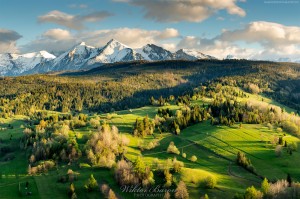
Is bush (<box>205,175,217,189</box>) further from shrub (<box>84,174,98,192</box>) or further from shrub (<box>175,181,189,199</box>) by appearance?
shrub (<box>84,174,98,192</box>)

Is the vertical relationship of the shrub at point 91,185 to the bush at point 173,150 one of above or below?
below

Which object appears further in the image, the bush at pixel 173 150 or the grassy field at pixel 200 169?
the bush at pixel 173 150

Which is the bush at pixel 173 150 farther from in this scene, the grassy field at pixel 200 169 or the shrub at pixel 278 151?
the shrub at pixel 278 151

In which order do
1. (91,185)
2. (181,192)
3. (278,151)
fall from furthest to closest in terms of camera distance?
(278,151) < (91,185) < (181,192)

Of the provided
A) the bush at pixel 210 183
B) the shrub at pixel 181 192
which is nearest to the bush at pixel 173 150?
the bush at pixel 210 183

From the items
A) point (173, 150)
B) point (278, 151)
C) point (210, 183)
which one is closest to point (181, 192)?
point (210, 183)

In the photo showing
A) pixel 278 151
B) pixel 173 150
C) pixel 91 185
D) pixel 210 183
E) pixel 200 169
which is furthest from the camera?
pixel 173 150

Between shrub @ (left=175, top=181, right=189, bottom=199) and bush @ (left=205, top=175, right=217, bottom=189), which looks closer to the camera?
shrub @ (left=175, top=181, right=189, bottom=199)

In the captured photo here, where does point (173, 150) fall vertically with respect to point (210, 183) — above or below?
above

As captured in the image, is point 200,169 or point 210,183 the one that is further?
point 200,169

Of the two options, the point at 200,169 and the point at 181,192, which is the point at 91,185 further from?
the point at 200,169

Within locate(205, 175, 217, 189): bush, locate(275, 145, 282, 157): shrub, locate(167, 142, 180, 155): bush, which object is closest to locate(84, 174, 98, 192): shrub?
locate(205, 175, 217, 189): bush
